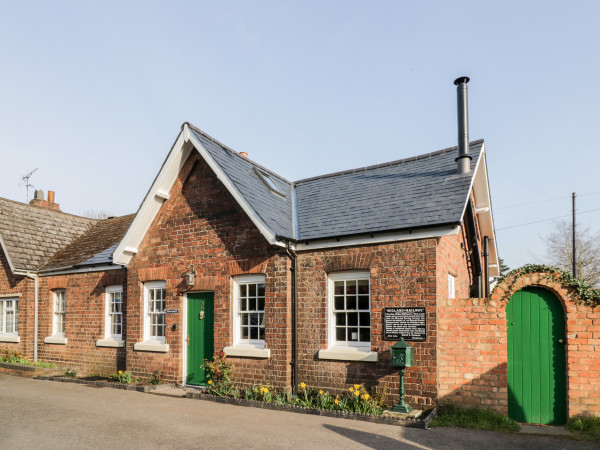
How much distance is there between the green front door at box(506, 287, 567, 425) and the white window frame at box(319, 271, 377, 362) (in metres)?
2.77

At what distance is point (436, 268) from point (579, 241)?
3822 cm

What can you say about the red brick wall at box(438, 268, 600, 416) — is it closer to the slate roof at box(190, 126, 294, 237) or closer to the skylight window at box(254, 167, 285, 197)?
the slate roof at box(190, 126, 294, 237)

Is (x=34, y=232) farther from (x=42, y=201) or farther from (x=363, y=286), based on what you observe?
(x=363, y=286)

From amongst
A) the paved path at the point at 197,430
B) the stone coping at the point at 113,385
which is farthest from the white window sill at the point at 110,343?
the paved path at the point at 197,430

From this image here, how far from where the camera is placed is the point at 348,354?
10352 millimetres

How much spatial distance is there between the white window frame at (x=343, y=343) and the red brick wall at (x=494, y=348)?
157 cm

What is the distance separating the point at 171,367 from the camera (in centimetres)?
1286

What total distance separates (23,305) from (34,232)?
132 inches

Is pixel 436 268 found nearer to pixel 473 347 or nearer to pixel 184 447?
pixel 473 347

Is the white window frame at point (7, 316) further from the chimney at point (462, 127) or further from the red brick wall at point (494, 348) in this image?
the chimney at point (462, 127)

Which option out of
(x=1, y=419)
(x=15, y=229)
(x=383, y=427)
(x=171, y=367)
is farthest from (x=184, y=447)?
(x=15, y=229)

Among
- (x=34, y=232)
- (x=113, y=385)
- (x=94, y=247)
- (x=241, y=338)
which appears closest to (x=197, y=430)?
(x=241, y=338)

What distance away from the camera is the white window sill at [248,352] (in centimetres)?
1126

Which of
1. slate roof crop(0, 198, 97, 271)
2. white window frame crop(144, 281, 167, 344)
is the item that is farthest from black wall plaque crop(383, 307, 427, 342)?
slate roof crop(0, 198, 97, 271)
